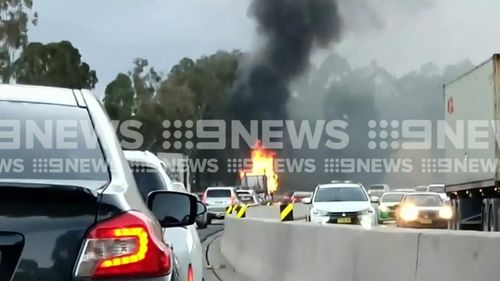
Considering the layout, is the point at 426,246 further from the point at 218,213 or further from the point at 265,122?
the point at 265,122

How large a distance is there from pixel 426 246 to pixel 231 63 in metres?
62.0

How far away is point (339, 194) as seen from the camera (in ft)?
89.8

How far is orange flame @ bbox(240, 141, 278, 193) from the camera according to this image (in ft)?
183

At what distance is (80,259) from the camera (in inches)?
137

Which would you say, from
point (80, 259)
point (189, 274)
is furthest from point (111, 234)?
point (189, 274)

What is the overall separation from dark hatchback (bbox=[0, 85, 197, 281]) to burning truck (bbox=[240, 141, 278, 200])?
51.0 m

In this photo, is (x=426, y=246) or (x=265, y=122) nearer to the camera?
(x=426, y=246)

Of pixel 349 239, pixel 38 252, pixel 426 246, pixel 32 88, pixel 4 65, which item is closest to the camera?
pixel 38 252

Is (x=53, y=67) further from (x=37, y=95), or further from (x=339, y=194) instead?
(x=37, y=95)

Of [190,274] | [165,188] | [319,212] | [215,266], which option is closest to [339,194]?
[319,212]

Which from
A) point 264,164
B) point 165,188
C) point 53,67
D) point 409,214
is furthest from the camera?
point 53,67

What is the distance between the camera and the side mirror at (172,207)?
15.7 feet

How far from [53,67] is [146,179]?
6264 centimetres

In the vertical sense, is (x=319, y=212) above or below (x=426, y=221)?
above
